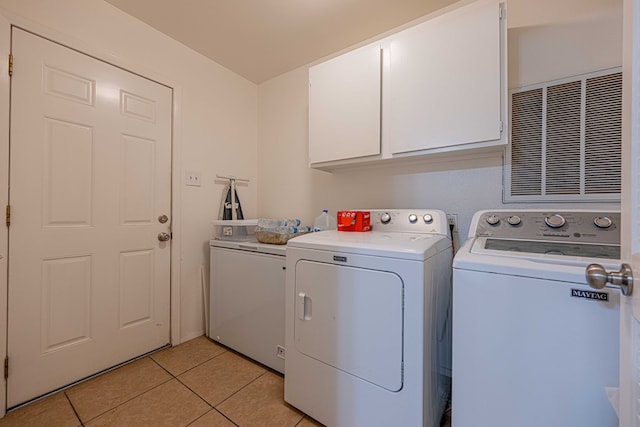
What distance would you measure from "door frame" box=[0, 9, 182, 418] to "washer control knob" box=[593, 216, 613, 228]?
252 cm

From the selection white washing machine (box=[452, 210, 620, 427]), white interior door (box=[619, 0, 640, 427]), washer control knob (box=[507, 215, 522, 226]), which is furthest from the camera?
washer control knob (box=[507, 215, 522, 226])

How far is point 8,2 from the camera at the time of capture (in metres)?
1.37

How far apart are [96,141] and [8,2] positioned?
2.45 feet

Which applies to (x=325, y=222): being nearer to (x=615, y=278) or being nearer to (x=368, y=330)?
(x=368, y=330)

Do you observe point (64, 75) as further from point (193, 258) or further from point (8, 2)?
point (193, 258)

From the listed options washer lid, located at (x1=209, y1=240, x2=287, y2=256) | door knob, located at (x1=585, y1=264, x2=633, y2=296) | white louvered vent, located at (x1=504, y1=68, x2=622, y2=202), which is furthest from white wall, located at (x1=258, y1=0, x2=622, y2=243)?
door knob, located at (x1=585, y1=264, x2=633, y2=296)

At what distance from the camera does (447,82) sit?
4.66 ft

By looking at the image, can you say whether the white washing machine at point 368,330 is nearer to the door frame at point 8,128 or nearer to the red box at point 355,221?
the red box at point 355,221

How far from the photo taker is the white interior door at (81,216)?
1.43m

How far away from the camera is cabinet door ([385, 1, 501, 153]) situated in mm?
1307

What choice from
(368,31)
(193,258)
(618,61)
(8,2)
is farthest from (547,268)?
(8,2)

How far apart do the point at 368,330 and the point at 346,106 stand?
1389mm

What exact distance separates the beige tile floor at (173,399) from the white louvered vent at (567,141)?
180 centimetres

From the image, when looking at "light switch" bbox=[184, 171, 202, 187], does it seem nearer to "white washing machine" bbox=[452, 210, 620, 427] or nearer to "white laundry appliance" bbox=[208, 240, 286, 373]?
"white laundry appliance" bbox=[208, 240, 286, 373]
